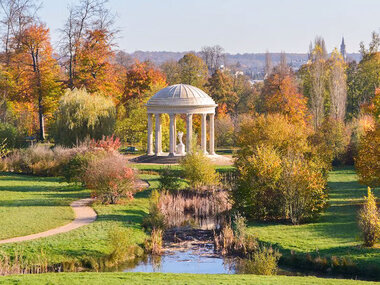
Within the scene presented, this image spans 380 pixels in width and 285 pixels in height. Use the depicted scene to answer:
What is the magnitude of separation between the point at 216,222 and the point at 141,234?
17.1 ft

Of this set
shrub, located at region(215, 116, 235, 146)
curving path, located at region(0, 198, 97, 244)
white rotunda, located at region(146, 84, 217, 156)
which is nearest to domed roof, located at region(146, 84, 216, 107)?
white rotunda, located at region(146, 84, 217, 156)

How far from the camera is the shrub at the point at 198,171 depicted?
36.6 metres

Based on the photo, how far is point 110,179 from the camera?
3062 centimetres

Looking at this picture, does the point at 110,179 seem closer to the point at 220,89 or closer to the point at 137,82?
the point at 137,82

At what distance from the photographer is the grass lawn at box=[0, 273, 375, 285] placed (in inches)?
710

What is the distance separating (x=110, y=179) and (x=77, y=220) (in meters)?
3.84

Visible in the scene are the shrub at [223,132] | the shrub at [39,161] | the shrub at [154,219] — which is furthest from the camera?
the shrub at [223,132]

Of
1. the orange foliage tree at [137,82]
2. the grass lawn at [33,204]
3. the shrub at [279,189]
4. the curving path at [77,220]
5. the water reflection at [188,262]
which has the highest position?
the orange foliage tree at [137,82]

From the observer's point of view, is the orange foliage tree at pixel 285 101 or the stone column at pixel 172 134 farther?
the orange foliage tree at pixel 285 101

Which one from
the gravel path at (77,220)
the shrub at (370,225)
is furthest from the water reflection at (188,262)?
the shrub at (370,225)

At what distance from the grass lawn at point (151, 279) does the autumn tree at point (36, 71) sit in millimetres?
40722

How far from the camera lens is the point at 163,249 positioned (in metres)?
24.9

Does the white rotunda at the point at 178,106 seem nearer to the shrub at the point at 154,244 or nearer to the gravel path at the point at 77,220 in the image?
the gravel path at the point at 77,220

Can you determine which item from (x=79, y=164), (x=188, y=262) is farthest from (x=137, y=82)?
(x=188, y=262)
